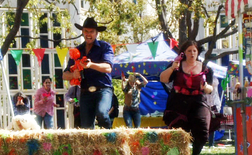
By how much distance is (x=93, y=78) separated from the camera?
734 centimetres

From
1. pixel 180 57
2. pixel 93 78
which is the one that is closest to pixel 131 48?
pixel 180 57

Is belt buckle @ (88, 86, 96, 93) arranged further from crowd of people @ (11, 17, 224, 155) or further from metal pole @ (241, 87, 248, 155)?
metal pole @ (241, 87, 248, 155)

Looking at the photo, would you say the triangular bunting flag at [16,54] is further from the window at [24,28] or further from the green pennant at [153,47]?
the green pennant at [153,47]

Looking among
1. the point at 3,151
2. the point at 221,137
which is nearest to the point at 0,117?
the point at 221,137

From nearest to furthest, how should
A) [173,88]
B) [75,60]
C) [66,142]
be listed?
[66,142] → [75,60] → [173,88]

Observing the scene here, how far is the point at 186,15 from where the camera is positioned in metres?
19.3

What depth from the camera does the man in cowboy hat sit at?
23.7 feet

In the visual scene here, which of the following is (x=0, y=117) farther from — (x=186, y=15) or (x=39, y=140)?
(x=39, y=140)

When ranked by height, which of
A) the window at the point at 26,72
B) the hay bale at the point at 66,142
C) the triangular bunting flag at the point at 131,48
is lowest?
the window at the point at 26,72

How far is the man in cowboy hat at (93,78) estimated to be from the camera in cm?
723

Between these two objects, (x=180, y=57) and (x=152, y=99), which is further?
(x=152, y=99)

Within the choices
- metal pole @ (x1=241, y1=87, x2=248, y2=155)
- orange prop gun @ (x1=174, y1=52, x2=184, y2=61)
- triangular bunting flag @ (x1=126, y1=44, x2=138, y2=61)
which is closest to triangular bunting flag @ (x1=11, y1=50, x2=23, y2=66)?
triangular bunting flag @ (x1=126, y1=44, x2=138, y2=61)

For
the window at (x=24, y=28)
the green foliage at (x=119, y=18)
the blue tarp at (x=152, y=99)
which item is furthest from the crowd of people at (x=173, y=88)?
the window at (x=24, y=28)

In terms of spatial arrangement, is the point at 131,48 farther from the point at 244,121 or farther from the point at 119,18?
the point at 244,121
